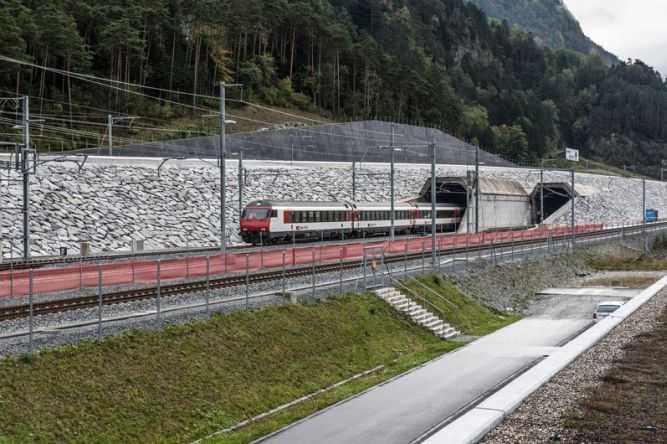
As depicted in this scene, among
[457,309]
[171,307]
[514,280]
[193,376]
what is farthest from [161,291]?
[514,280]

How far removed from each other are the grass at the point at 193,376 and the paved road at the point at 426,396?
1030 millimetres

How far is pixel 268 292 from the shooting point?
27.2 meters

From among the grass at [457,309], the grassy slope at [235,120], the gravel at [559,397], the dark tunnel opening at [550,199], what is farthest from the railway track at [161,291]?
the dark tunnel opening at [550,199]

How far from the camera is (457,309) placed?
35125 millimetres

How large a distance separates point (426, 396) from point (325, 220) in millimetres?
36690

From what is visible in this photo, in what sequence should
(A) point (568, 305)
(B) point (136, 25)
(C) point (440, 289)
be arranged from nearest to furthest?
(C) point (440, 289), (A) point (568, 305), (B) point (136, 25)

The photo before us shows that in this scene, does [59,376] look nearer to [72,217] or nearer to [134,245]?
[134,245]

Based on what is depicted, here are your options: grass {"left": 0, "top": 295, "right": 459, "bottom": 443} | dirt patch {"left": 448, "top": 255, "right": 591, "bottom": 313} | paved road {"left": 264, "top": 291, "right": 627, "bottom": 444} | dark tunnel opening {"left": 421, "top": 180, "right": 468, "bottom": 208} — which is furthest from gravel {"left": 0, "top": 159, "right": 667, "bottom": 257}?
paved road {"left": 264, "top": 291, "right": 627, "bottom": 444}

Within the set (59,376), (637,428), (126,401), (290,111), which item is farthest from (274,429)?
(290,111)

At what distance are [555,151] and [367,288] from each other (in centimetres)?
16979

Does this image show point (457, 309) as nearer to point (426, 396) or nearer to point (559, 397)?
point (426, 396)

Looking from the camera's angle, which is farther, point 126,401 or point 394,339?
point 394,339

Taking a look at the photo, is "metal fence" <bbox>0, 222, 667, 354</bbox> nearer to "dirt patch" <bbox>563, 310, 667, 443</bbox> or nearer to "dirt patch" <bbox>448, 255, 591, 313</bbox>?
"dirt patch" <bbox>448, 255, 591, 313</bbox>

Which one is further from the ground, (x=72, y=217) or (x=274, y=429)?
(x=72, y=217)
